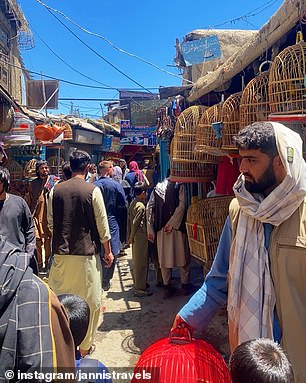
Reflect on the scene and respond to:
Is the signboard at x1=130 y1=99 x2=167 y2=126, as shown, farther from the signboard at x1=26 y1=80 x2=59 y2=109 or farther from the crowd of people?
the crowd of people

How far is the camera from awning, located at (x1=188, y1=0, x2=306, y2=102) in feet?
8.11

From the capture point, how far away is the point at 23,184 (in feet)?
27.0

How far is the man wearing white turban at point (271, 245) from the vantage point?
143 centimetres

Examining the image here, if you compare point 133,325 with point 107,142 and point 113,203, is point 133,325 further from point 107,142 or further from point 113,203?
point 107,142

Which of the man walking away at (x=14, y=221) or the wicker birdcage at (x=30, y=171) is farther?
the wicker birdcage at (x=30, y=171)

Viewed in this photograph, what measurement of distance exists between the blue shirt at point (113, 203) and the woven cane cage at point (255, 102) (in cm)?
273

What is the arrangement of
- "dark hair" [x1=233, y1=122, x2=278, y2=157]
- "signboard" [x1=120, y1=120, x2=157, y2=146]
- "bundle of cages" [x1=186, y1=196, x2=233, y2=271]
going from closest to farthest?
"dark hair" [x1=233, y1=122, x2=278, y2=157] → "bundle of cages" [x1=186, y1=196, x2=233, y2=271] → "signboard" [x1=120, y1=120, x2=157, y2=146]

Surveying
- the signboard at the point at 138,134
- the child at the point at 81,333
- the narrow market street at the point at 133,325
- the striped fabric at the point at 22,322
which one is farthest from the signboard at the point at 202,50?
the striped fabric at the point at 22,322

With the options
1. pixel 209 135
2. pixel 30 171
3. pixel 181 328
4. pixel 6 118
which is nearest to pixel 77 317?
pixel 181 328

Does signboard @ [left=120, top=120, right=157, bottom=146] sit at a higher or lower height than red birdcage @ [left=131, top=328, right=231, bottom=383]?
higher

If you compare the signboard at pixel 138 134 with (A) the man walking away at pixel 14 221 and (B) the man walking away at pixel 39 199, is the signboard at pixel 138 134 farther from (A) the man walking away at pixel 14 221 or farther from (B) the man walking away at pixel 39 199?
(A) the man walking away at pixel 14 221

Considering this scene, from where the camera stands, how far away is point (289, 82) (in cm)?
211

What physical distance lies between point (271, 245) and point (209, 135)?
2.13 metres

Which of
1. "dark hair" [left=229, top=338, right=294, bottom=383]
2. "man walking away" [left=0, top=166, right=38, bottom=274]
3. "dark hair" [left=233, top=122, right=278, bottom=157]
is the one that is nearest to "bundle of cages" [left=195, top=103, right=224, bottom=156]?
"dark hair" [left=233, top=122, right=278, bottom=157]
